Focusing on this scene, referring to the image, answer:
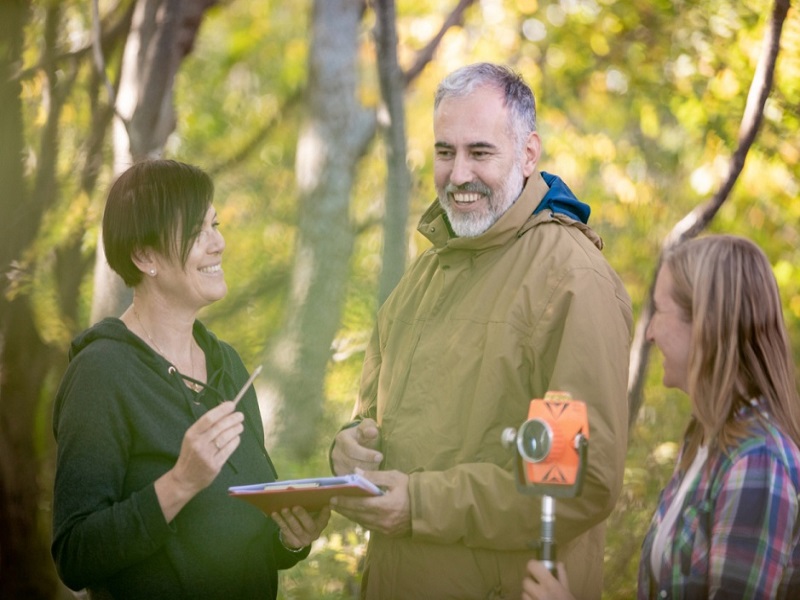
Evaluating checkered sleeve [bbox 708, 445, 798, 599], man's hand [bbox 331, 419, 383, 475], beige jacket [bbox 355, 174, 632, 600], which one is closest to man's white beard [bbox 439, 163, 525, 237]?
beige jacket [bbox 355, 174, 632, 600]

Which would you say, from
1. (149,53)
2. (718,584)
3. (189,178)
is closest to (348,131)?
(149,53)

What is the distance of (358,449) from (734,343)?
1172mm

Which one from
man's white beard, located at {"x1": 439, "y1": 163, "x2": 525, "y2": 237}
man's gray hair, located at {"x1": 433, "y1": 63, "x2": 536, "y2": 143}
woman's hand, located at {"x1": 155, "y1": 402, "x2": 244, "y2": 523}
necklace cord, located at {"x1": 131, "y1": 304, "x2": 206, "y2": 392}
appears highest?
man's gray hair, located at {"x1": 433, "y1": 63, "x2": 536, "y2": 143}

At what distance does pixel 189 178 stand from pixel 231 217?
35.5 feet

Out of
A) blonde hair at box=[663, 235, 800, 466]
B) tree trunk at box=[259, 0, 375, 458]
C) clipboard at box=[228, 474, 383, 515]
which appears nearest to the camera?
blonde hair at box=[663, 235, 800, 466]

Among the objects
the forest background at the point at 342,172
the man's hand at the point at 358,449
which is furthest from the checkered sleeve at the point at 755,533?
the forest background at the point at 342,172

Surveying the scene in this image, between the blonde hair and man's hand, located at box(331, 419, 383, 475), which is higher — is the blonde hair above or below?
above

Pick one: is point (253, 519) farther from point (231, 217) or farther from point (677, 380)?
point (231, 217)

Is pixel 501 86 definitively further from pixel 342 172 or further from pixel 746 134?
pixel 342 172

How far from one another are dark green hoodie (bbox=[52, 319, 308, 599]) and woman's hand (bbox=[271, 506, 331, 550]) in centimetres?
7

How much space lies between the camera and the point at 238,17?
48.7 ft

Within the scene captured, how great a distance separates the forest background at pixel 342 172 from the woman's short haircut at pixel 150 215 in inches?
81.0

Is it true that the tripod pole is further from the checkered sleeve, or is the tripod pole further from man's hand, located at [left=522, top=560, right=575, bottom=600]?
the checkered sleeve

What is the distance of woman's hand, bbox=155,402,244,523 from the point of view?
9.02ft
